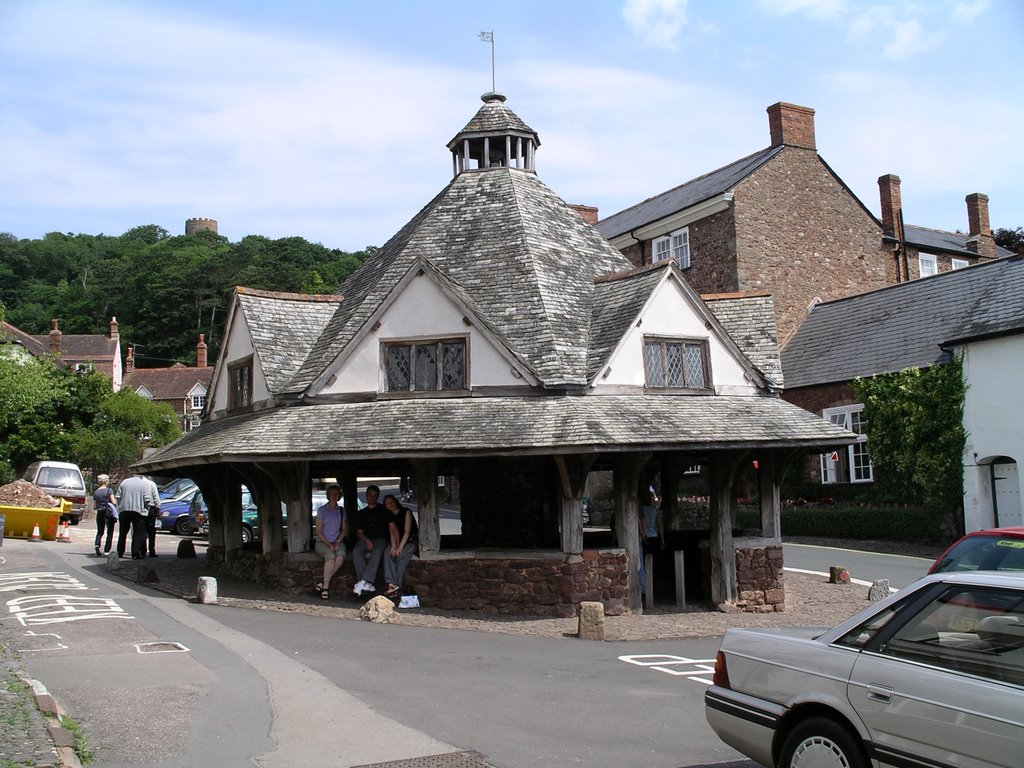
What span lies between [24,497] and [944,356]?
25464 millimetres

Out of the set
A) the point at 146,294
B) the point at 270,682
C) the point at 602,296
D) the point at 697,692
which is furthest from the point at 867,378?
the point at 146,294

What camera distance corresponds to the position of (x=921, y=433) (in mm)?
24734

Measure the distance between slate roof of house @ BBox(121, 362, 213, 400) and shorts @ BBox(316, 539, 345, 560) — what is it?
6328 cm

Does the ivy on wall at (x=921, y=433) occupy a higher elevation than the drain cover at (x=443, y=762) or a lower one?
higher

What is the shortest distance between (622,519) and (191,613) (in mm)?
6446

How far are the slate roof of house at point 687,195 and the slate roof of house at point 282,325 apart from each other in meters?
18.4

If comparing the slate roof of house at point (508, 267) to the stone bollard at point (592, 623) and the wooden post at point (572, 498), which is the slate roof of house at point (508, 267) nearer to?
the wooden post at point (572, 498)

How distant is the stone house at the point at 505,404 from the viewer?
14000mm

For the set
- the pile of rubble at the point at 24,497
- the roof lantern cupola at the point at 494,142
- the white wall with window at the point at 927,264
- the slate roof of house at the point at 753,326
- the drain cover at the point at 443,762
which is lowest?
the drain cover at the point at 443,762

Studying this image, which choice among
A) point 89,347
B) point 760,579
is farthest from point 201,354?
point 760,579

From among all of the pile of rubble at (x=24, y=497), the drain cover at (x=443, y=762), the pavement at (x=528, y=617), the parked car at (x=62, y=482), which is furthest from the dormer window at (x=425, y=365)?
the parked car at (x=62, y=482)

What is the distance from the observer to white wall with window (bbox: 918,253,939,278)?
38.9m

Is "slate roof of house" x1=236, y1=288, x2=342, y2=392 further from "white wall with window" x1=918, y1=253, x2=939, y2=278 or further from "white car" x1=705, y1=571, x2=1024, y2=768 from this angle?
"white wall with window" x1=918, y1=253, x2=939, y2=278

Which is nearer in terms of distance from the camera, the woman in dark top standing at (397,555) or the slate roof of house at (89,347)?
the woman in dark top standing at (397,555)
